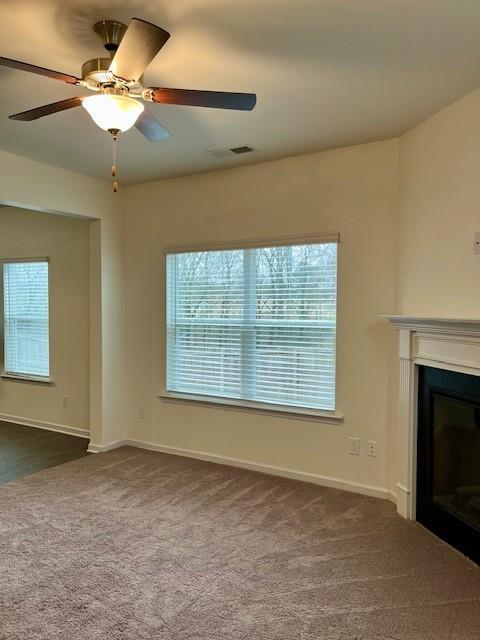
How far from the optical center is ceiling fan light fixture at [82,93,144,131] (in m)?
1.97

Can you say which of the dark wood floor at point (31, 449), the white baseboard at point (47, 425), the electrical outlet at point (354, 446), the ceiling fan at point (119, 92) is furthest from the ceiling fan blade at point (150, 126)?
the white baseboard at point (47, 425)

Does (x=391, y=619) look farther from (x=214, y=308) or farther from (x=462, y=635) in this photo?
→ (x=214, y=308)

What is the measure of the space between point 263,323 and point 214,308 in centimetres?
51

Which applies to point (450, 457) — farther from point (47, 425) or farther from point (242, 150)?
point (47, 425)

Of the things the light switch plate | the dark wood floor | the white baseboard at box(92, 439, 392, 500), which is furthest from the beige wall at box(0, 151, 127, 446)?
the light switch plate

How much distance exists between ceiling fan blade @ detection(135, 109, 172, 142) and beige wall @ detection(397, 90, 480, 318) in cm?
170

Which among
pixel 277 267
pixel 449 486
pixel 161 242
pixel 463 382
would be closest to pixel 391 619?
pixel 449 486

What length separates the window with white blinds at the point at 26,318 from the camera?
5293mm

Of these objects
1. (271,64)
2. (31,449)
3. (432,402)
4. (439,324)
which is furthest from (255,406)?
(271,64)

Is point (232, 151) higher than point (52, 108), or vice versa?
point (232, 151)

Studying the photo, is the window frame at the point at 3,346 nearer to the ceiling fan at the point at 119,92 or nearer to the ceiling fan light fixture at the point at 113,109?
the ceiling fan at the point at 119,92

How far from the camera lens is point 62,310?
5086mm

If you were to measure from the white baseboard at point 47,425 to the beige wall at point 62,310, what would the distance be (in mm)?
38

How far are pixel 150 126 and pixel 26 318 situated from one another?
12.6ft
